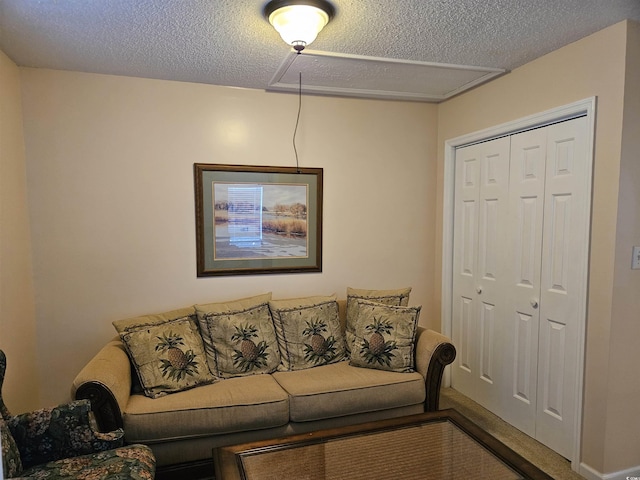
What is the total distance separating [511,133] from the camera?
9.50 feet

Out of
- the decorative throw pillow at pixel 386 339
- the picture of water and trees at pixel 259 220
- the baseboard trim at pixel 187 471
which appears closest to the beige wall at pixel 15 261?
the baseboard trim at pixel 187 471

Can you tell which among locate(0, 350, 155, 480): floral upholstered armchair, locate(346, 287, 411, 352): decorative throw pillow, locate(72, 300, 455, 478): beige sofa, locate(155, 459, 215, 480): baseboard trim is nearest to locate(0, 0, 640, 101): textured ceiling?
locate(346, 287, 411, 352): decorative throw pillow

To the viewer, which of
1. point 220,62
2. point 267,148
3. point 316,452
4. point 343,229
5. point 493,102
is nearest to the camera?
point 316,452

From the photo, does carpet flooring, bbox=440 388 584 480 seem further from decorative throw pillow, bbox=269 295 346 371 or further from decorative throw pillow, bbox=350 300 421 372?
decorative throw pillow, bbox=269 295 346 371

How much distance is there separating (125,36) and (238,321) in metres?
1.77

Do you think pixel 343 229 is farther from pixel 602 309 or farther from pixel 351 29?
pixel 602 309

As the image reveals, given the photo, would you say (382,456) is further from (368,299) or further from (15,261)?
(15,261)

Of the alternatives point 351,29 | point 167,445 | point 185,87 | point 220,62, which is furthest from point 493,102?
point 167,445

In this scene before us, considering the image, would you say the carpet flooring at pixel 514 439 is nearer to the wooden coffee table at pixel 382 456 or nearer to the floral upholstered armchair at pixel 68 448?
the wooden coffee table at pixel 382 456

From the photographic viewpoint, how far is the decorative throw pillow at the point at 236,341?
271 cm

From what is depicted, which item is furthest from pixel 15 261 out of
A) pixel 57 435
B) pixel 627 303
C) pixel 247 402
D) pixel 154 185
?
pixel 627 303

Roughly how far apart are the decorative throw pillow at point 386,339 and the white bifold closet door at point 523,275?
0.70 meters

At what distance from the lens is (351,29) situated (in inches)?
86.4

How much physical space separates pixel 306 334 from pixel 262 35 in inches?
73.1
